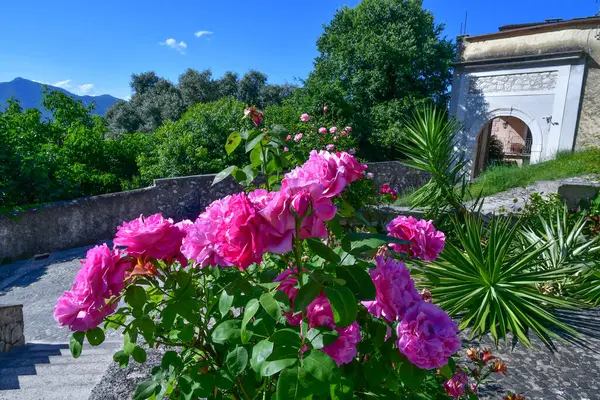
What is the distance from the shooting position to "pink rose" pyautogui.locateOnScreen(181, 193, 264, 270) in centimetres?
78

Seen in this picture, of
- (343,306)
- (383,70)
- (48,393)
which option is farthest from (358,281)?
(383,70)

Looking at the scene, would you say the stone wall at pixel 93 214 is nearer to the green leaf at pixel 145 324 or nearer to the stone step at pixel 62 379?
the stone step at pixel 62 379

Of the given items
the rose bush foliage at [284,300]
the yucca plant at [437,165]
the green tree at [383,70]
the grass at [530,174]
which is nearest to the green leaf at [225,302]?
the rose bush foliage at [284,300]

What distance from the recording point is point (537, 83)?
11.7 m

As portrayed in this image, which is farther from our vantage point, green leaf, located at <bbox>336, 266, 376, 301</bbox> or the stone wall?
the stone wall

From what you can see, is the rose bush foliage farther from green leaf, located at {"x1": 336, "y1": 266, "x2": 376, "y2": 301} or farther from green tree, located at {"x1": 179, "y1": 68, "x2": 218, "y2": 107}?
green tree, located at {"x1": 179, "y1": 68, "x2": 218, "y2": 107}

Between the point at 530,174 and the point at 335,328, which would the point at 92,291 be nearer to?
the point at 335,328

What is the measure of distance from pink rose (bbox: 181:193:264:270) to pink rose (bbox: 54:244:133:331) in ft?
0.79

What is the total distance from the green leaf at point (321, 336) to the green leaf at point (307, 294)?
0.27 feet

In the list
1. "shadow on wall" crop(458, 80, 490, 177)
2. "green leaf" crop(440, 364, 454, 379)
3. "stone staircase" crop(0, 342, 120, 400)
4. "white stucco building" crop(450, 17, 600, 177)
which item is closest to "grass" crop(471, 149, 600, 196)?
"white stucco building" crop(450, 17, 600, 177)

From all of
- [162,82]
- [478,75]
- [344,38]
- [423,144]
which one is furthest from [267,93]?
[423,144]

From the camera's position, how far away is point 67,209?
8.01 meters

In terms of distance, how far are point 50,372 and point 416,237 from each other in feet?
11.2

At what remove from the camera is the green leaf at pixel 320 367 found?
0.74m
